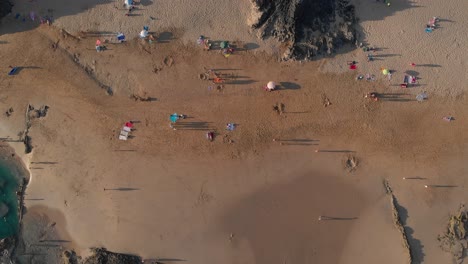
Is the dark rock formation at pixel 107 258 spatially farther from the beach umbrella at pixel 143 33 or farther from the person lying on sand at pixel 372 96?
the person lying on sand at pixel 372 96

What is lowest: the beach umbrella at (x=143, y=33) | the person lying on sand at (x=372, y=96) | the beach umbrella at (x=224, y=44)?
the person lying on sand at (x=372, y=96)

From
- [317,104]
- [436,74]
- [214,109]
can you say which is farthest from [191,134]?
[436,74]

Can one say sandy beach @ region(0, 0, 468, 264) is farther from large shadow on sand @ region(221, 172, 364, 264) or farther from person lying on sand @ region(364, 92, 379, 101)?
person lying on sand @ region(364, 92, 379, 101)

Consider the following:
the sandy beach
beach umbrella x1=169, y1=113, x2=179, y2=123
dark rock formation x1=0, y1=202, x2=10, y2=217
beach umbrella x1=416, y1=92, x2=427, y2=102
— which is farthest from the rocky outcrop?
dark rock formation x1=0, y1=202, x2=10, y2=217

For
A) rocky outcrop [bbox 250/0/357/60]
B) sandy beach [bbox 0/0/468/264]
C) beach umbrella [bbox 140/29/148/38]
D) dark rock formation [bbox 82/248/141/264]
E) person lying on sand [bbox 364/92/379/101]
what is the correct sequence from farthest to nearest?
person lying on sand [bbox 364/92/379/101], beach umbrella [bbox 140/29/148/38], rocky outcrop [bbox 250/0/357/60], sandy beach [bbox 0/0/468/264], dark rock formation [bbox 82/248/141/264]

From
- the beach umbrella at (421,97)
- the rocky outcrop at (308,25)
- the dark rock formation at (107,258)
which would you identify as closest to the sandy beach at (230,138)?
the beach umbrella at (421,97)

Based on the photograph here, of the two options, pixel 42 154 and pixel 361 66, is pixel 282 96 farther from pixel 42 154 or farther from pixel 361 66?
pixel 42 154
